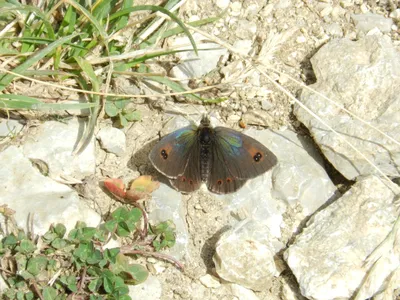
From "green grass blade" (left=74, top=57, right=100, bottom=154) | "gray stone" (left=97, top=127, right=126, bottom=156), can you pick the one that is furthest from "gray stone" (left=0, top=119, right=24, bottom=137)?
"gray stone" (left=97, top=127, right=126, bottom=156)

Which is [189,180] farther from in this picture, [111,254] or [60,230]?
[60,230]

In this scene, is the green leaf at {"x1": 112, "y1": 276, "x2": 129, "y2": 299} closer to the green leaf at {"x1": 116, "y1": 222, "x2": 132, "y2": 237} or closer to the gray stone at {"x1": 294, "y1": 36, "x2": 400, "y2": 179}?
the green leaf at {"x1": 116, "y1": 222, "x2": 132, "y2": 237}

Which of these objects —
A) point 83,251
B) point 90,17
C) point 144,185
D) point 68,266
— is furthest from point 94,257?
point 90,17

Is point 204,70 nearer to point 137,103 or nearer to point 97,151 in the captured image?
point 137,103

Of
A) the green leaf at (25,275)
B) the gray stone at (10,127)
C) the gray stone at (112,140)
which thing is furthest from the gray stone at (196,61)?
the green leaf at (25,275)

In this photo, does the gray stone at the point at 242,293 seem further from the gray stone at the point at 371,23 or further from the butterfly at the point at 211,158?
the gray stone at the point at 371,23
